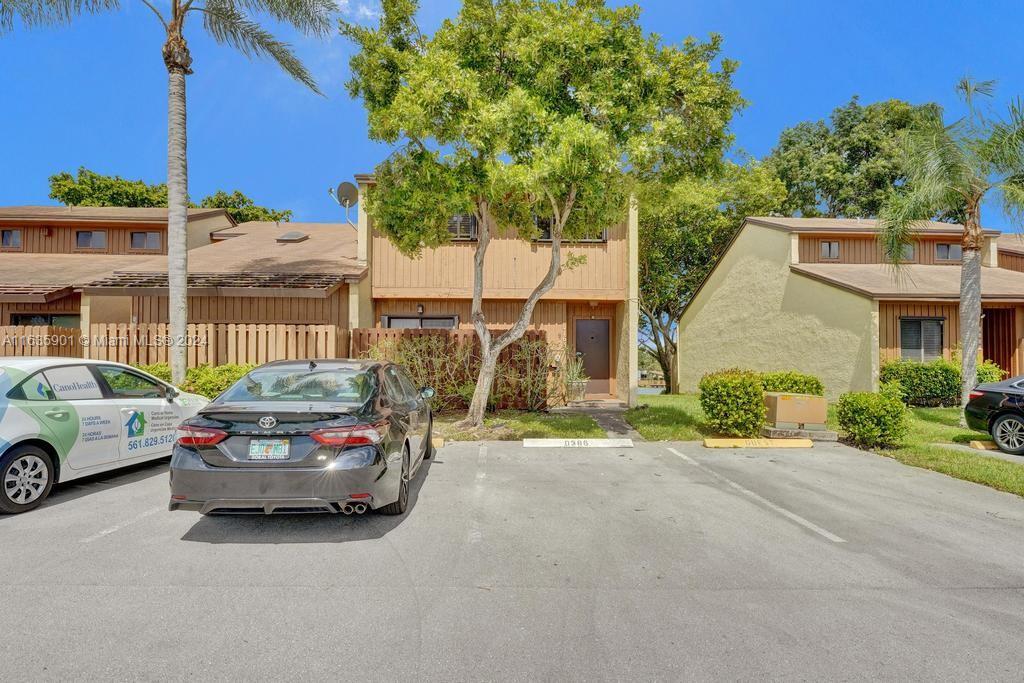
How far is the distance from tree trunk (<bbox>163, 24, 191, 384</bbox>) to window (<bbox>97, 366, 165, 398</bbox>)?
4259mm

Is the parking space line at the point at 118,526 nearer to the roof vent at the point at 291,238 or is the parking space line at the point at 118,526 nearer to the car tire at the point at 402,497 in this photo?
the car tire at the point at 402,497

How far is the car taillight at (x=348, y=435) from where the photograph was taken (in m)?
4.34

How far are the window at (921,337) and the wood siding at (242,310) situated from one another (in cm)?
1692

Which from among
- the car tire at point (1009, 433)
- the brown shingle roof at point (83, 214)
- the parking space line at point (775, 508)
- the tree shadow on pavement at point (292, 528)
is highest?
the brown shingle roof at point (83, 214)

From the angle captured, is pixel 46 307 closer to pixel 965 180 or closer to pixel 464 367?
pixel 464 367

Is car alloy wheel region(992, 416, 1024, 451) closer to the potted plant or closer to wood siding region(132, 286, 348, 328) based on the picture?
the potted plant

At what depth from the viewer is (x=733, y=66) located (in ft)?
30.9

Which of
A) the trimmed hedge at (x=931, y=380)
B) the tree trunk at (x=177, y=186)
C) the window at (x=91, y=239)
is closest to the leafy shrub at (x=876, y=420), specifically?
the trimmed hedge at (x=931, y=380)

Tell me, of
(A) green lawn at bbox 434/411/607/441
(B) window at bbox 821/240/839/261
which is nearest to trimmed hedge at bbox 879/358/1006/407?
(B) window at bbox 821/240/839/261

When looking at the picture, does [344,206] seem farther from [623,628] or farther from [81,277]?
[623,628]

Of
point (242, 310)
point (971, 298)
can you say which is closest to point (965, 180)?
point (971, 298)

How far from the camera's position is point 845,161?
27.9 metres

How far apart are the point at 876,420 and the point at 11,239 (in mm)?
26887

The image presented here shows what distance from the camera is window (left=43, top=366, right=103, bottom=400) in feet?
18.4
